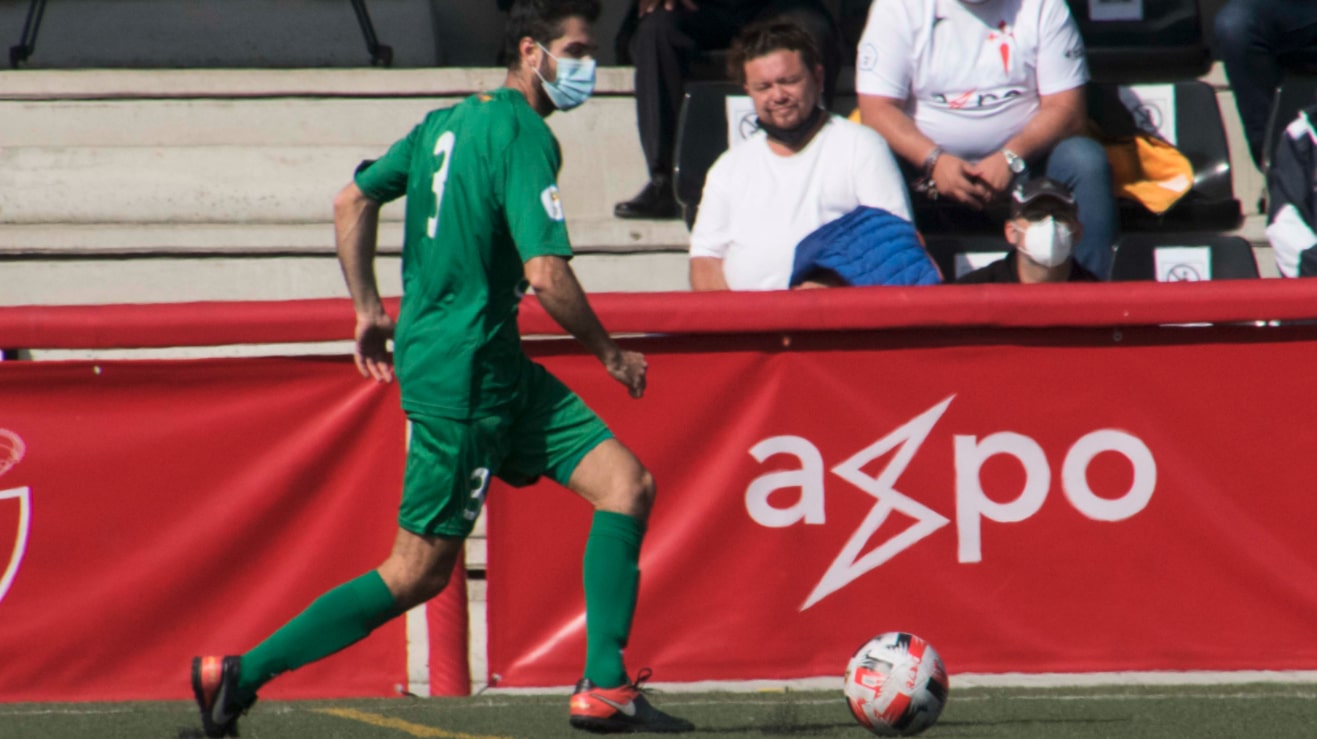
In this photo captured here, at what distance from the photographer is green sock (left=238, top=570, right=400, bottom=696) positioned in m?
4.36

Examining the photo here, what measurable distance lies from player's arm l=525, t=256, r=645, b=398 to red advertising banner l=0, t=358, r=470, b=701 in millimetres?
1423

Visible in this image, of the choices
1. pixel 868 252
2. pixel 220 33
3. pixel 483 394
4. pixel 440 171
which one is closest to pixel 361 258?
pixel 440 171

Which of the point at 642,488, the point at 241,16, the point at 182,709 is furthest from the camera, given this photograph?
the point at 241,16

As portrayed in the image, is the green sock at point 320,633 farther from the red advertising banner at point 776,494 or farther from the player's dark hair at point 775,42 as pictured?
the player's dark hair at point 775,42

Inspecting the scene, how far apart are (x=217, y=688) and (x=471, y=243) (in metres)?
1.27

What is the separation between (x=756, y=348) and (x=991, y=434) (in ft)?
2.55

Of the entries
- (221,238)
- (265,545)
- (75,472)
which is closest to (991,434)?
(265,545)

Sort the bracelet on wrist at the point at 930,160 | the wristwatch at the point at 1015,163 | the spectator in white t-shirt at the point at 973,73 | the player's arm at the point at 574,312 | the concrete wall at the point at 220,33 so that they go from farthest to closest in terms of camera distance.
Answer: the concrete wall at the point at 220,33, the spectator in white t-shirt at the point at 973,73, the bracelet on wrist at the point at 930,160, the wristwatch at the point at 1015,163, the player's arm at the point at 574,312

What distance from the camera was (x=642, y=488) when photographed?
4.49m

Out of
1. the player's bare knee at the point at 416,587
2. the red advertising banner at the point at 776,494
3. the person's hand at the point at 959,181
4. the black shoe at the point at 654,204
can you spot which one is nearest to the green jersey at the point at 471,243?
the player's bare knee at the point at 416,587

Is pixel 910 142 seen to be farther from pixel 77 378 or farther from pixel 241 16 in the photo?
pixel 241 16

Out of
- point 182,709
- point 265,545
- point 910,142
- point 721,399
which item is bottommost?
point 182,709

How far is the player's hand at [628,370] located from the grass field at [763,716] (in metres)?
0.98

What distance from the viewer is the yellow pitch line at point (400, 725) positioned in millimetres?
4652
